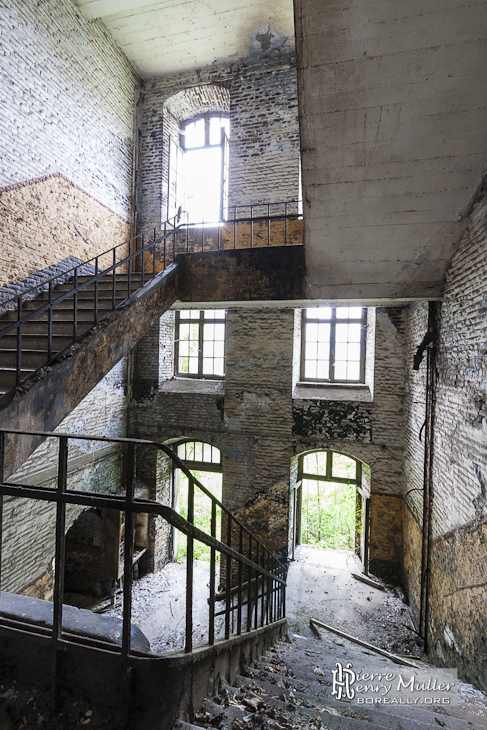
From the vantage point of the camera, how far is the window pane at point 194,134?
368 inches

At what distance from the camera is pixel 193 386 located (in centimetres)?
829

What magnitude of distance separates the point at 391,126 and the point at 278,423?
5408mm

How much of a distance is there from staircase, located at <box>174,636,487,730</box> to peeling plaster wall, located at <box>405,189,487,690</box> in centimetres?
81

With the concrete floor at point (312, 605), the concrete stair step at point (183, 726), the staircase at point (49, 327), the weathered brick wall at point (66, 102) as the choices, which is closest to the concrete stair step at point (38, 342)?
the staircase at point (49, 327)

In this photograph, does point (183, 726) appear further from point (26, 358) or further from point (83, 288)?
point (83, 288)

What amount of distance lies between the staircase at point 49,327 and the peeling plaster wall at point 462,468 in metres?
3.63

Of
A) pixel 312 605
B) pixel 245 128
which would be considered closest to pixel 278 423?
pixel 312 605

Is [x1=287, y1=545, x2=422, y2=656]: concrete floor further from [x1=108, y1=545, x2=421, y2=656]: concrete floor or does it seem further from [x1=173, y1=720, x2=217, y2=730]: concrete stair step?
[x1=173, y1=720, x2=217, y2=730]: concrete stair step

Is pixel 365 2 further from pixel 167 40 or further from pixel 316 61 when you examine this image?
pixel 167 40

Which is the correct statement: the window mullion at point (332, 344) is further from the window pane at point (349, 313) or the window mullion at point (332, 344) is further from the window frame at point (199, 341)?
the window frame at point (199, 341)

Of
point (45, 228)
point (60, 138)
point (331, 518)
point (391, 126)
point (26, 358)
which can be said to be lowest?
point (331, 518)

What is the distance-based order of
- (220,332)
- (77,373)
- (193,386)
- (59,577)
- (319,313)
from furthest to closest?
(220,332)
(193,386)
(319,313)
(77,373)
(59,577)

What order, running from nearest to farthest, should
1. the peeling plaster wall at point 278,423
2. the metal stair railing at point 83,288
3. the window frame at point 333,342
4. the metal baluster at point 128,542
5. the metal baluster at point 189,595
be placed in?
the metal baluster at point 128,542 < the metal baluster at point 189,595 < the metal stair railing at point 83,288 < the peeling plaster wall at point 278,423 < the window frame at point 333,342

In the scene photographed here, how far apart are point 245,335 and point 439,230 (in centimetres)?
436
